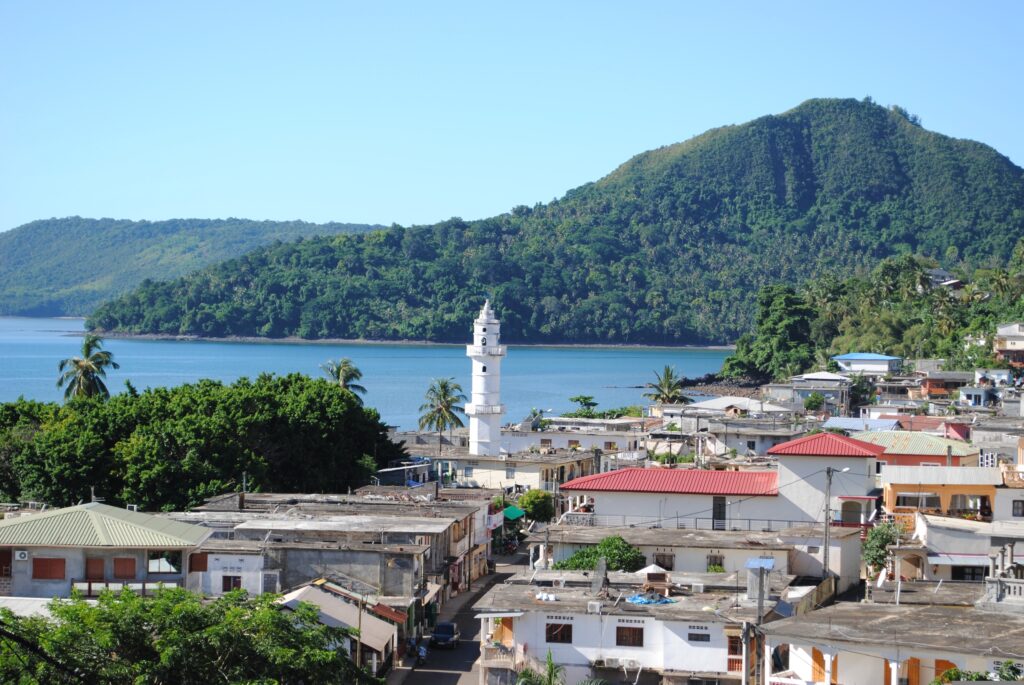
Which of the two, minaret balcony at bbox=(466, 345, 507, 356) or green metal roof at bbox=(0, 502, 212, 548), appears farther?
minaret balcony at bbox=(466, 345, 507, 356)

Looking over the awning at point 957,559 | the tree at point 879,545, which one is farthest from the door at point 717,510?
the awning at point 957,559

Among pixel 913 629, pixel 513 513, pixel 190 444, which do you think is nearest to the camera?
pixel 913 629

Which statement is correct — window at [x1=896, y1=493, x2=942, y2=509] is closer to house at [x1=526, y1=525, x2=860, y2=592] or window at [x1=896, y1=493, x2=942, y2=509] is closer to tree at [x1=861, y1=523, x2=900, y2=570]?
house at [x1=526, y1=525, x2=860, y2=592]

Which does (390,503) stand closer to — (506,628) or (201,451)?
(201,451)

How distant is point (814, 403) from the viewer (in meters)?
87.5

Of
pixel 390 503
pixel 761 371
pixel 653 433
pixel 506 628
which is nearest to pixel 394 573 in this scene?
pixel 506 628

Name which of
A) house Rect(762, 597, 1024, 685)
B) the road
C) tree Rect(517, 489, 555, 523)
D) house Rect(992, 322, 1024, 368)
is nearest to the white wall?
house Rect(762, 597, 1024, 685)

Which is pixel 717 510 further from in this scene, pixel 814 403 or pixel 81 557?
pixel 814 403

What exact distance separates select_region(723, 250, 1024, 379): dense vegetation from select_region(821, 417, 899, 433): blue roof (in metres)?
39.5

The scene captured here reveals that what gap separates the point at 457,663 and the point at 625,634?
544cm

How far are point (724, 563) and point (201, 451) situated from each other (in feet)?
67.6

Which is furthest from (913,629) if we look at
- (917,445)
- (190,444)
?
(190,444)

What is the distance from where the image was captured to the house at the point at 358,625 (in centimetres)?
2836

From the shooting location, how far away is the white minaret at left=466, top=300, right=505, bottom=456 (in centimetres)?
6494
